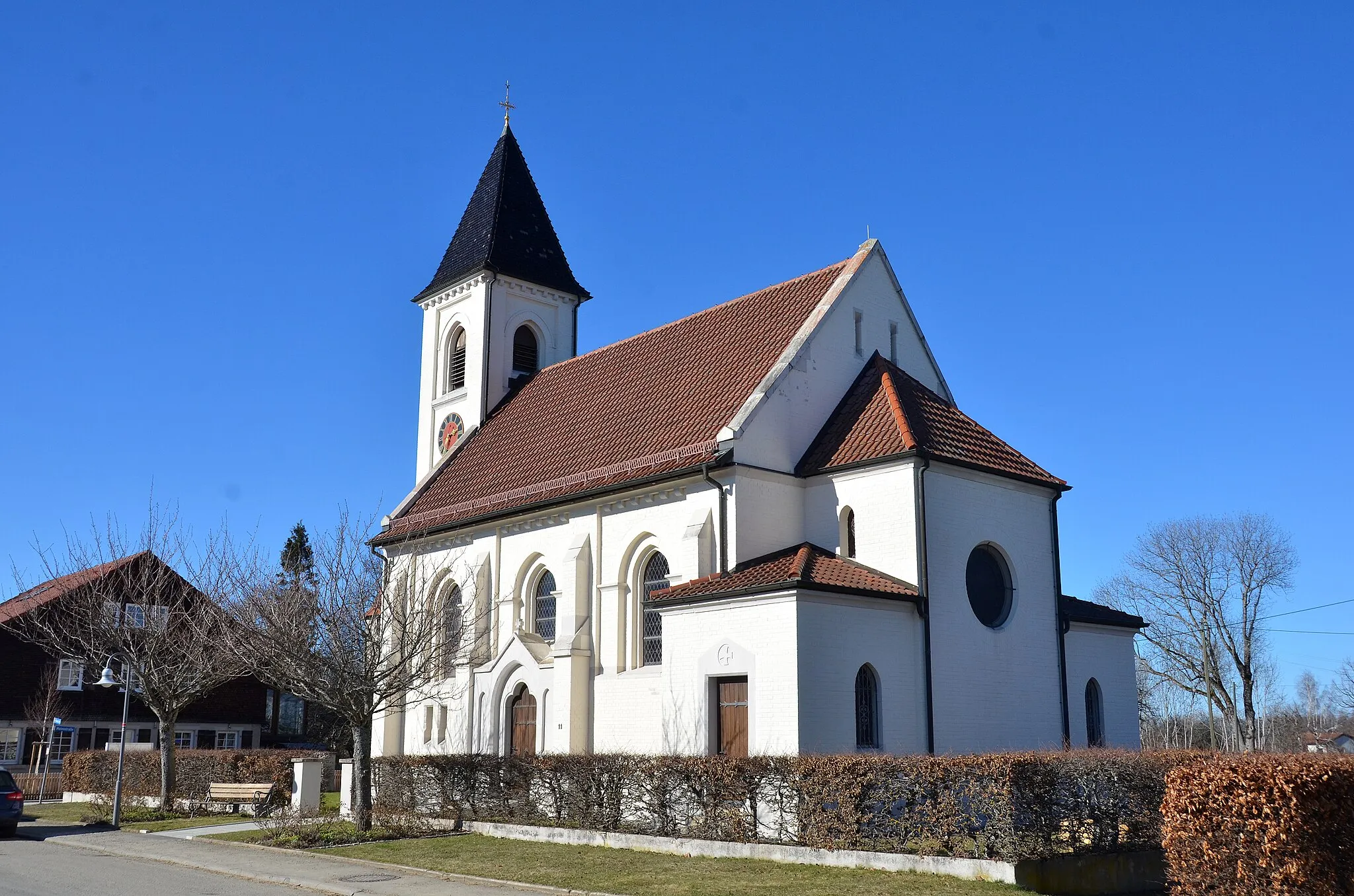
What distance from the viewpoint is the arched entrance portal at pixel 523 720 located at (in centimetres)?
2856

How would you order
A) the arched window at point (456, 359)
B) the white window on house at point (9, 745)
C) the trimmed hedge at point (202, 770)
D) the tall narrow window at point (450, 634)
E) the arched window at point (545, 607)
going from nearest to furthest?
the tall narrow window at point (450, 634) → the arched window at point (545, 607) → the trimmed hedge at point (202, 770) → the arched window at point (456, 359) → the white window on house at point (9, 745)

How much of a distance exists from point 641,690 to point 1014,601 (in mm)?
8545

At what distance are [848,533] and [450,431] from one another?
18.6m

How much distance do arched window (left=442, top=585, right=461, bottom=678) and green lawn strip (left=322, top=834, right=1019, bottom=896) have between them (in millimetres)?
6220

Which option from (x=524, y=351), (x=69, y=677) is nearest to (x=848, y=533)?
(x=524, y=351)

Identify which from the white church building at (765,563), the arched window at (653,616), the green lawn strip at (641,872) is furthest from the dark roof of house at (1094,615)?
the green lawn strip at (641,872)

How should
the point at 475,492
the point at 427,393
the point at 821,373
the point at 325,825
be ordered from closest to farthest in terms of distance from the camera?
the point at 325,825 < the point at 821,373 < the point at 475,492 < the point at 427,393

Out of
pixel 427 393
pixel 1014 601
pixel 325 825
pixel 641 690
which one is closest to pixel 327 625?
pixel 325 825

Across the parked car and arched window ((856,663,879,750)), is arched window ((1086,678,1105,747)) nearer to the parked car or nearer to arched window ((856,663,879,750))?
arched window ((856,663,879,750))

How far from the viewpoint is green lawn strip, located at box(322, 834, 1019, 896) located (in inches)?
579

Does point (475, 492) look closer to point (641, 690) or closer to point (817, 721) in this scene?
point (641, 690)

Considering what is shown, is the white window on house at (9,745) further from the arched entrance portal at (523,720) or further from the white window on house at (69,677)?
the arched entrance portal at (523,720)

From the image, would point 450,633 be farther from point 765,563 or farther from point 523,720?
point 765,563

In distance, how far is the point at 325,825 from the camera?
23.0 metres
